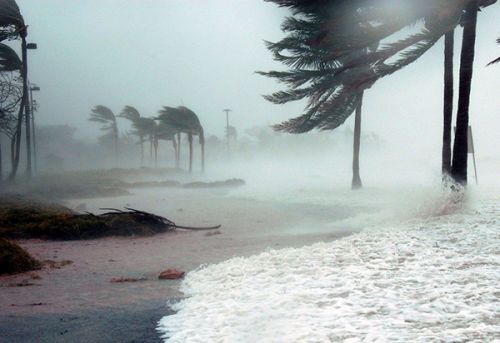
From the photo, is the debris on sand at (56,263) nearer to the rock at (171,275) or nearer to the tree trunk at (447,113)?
the rock at (171,275)

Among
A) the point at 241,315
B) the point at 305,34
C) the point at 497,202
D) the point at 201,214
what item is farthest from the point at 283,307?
the point at 305,34

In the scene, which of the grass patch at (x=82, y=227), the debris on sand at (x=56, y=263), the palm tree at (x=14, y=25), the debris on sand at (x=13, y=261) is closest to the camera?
the debris on sand at (x=13, y=261)

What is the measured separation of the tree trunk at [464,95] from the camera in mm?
10062

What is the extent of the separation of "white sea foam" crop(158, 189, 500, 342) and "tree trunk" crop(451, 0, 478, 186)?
3.96 metres

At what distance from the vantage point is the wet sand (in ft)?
13.1

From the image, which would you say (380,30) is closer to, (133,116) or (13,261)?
(13,261)

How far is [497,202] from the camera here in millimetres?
9570

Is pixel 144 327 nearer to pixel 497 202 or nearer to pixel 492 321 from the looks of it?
pixel 492 321

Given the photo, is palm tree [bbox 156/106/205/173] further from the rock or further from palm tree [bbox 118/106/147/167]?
the rock

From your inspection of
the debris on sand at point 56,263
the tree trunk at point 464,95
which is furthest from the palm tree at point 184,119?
the debris on sand at point 56,263

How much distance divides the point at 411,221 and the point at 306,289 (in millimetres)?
4576

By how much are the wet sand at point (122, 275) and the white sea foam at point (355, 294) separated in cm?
42

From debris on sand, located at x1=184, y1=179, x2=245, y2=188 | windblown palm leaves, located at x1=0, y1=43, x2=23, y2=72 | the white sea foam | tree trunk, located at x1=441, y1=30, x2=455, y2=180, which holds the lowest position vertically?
debris on sand, located at x1=184, y1=179, x2=245, y2=188

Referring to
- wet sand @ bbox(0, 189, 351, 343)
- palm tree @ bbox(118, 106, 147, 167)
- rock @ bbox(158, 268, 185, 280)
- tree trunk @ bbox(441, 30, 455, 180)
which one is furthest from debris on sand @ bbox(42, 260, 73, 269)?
palm tree @ bbox(118, 106, 147, 167)
